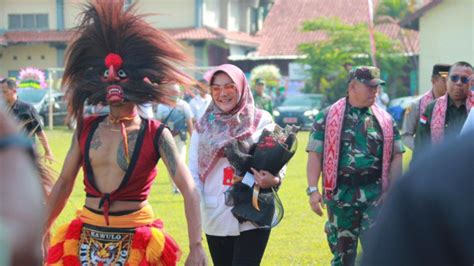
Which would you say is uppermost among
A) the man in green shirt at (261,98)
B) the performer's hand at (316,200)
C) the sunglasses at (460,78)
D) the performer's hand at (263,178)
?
the sunglasses at (460,78)

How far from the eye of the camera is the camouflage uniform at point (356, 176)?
7336 mm

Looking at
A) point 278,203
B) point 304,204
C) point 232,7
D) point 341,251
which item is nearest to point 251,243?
point 278,203

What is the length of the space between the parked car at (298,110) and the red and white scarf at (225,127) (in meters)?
26.6

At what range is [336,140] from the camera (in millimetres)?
7375

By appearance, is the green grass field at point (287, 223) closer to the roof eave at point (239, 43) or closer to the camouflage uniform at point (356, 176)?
the camouflage uniform at point (356, 176)

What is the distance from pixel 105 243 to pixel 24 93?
106ft

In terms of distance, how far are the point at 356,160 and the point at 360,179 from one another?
15cm

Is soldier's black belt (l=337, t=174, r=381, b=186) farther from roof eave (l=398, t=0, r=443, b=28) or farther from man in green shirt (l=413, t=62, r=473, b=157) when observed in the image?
roof eave (l=398, t=0, r=443, b=28)

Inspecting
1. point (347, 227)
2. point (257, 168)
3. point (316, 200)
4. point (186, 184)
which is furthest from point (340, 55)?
point (186, 184)

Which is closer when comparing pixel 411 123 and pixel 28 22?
pixel 411 123

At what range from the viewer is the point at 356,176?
7352mm

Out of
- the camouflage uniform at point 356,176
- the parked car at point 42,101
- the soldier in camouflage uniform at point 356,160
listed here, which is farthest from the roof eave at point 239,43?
the camouflage uniform at point 356,176

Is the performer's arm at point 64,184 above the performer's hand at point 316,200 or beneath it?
above

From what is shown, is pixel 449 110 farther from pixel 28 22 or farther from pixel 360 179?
pixel 28 22
